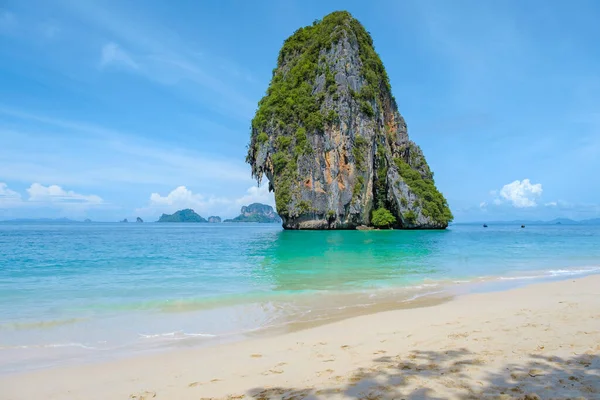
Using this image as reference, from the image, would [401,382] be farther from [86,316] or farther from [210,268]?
[210,268]

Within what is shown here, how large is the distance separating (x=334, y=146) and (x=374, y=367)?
148 ft

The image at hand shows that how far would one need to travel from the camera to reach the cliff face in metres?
47.9

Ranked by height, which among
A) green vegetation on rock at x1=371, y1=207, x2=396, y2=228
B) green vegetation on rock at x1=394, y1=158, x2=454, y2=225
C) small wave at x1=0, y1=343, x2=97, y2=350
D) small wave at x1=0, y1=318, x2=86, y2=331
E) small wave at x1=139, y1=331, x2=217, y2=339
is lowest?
small wave at x1=0, y1=343, x2=97, y2=350

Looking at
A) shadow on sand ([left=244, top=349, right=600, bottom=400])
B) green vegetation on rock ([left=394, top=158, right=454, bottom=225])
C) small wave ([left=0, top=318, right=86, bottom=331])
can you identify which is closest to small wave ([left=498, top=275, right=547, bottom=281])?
shadow on sand ([left=244, top=349, right=600, bottom=400])

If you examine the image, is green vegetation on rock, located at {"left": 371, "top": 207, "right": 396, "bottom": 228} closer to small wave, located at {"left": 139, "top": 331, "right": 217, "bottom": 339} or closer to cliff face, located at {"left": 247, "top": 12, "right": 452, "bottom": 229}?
cliff face, located at {"left": 247, "top": 12, "right": 452, "bottom": 229}

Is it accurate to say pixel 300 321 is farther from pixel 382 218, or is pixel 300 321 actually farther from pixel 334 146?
pixel 382 218

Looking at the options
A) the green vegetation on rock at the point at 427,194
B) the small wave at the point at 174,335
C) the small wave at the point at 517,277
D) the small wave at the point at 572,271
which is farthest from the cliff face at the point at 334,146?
the small wave at the point at 174,335

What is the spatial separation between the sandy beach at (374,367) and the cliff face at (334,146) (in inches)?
1635

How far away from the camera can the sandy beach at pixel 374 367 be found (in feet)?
11.0

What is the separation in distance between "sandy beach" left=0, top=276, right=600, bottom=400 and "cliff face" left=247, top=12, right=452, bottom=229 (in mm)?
41524

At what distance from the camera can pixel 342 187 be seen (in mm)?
47438

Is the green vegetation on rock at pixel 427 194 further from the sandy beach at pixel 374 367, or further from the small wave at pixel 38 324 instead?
the small wave at pixel 38 324

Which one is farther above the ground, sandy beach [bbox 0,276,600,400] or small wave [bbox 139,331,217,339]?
sandy beach [bbox 0,276,600,400]

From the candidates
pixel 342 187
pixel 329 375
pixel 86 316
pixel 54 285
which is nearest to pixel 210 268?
pixel 54 285
